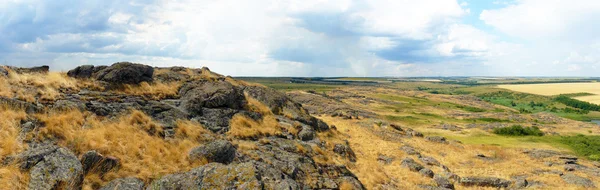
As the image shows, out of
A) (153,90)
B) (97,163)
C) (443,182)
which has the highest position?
(153,90)

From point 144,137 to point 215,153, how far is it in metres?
3.67

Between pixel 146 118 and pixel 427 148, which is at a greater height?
pixel 146 118

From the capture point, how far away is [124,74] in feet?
75.3

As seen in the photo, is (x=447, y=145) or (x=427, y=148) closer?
(x=427, y=148)

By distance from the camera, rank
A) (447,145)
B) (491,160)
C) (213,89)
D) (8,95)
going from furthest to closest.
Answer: (447,145)
(491,160)
(213,89)
(8,95)

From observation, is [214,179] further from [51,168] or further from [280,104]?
[280,104]

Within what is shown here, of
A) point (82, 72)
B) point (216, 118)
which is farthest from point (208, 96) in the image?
point (82, 72)

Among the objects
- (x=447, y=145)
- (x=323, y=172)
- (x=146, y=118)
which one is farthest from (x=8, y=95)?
(x=447, y=145)

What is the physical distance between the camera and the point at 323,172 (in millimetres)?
17766

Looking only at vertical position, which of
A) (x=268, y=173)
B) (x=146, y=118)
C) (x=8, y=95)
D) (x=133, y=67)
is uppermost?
(x=133, y=67)

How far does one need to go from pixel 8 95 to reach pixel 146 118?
20.0ft

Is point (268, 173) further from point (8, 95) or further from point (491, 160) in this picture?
point (491, 160)

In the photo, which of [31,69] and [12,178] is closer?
[12,178]

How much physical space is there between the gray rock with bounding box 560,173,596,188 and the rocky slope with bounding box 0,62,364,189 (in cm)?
2115
